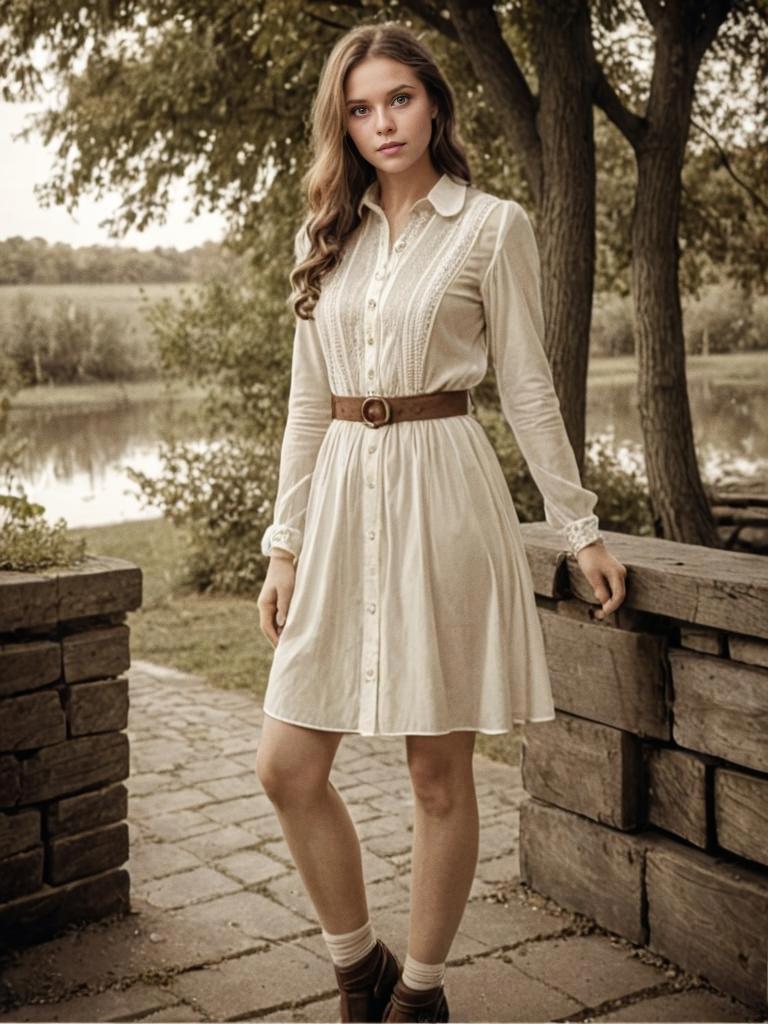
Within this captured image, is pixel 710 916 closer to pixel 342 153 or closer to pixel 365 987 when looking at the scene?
pixel 365 987

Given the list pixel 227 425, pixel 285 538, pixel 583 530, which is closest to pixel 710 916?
pixel 583 530

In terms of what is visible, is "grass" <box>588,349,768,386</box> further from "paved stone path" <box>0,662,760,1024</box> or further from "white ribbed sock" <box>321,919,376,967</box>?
"white ribbed sock" <box>321,919,376,967</box>

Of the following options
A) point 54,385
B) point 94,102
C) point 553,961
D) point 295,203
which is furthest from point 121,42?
point 553,961

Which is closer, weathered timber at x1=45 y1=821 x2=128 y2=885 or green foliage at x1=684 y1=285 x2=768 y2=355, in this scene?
weathered timber at x1=45 y1=821 x2=128 y2=885

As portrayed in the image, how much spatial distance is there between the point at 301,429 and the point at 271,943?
1460 mm

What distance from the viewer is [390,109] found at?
2.62 m

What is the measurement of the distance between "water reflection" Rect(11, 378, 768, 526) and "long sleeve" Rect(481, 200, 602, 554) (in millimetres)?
6251

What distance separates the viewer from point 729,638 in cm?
289

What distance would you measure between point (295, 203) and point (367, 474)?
741 centimetres

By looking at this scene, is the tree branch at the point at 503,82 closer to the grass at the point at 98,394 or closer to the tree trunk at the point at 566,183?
the tree trunk at the point at 566,183

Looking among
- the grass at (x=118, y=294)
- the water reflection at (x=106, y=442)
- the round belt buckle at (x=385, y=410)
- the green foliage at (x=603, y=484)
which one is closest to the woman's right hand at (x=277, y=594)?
the round belt buckle at (x=385, y=410)

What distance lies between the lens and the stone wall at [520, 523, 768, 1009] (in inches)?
112

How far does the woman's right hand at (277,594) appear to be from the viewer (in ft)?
8.90

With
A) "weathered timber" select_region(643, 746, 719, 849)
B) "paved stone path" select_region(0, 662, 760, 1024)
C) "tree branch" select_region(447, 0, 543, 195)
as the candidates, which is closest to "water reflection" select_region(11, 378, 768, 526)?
"tree branch" select_region(447, 0, 543, 195)
